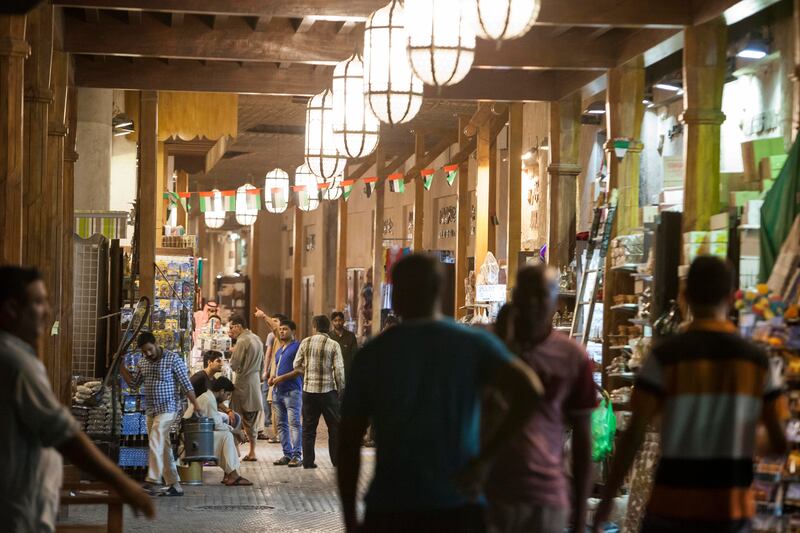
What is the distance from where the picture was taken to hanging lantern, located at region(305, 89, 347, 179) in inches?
524

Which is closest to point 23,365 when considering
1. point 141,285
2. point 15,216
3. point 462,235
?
point 15,216

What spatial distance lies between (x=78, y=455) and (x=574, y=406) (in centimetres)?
173

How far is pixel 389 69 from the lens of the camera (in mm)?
10680

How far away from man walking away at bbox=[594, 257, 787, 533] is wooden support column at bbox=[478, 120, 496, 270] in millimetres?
14175

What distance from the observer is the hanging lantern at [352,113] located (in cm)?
1217

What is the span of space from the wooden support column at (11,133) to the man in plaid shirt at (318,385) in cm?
648

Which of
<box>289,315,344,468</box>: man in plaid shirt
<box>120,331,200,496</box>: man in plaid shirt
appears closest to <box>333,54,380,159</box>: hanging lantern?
<box>120,331,200,496</box>: man in plaid shirt

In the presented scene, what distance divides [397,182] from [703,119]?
12943 mm

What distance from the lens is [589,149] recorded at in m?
18.5

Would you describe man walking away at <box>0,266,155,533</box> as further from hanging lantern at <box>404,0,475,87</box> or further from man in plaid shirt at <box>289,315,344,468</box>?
man in plaid shirt at <box>289,315,344,468</box>

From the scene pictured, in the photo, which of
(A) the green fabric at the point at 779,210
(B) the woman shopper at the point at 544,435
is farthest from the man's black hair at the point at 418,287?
(A) the green fabric at the point at 779,210

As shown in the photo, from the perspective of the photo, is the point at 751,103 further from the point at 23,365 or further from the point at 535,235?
the point at 23,365

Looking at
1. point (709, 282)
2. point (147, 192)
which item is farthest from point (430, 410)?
point (147, 192)

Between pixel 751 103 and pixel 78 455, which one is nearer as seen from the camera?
pixel 78 455
